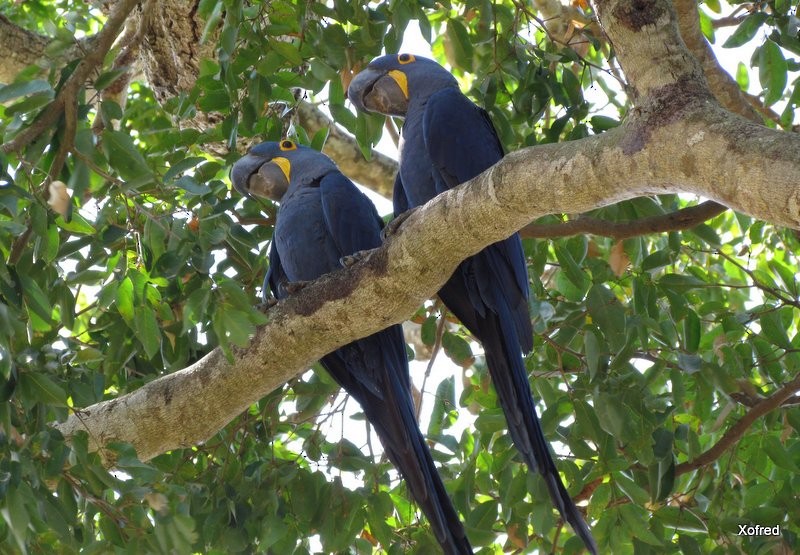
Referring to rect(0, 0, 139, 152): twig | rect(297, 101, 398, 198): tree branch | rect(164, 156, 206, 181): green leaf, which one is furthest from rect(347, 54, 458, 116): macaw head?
rect(0, 0, 139, 152): twig

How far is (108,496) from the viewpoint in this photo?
2180mm

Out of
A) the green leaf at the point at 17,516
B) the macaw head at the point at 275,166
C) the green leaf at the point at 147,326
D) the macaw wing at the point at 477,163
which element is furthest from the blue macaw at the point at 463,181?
the green leaf at the point at 17,516

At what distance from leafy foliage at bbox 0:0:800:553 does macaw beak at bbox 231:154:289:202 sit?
75 millimetres

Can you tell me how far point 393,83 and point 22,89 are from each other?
5.12 ft

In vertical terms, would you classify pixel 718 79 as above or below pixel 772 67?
above

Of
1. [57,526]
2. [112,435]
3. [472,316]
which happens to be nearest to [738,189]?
[472,316]

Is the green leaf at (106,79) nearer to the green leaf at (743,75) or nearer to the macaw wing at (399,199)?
the macaw wing at (399,199)

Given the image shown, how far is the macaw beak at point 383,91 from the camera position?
3334 millimetres

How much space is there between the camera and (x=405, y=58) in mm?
Result: 3391

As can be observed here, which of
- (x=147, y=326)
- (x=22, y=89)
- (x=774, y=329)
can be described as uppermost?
(x=22, y=89)

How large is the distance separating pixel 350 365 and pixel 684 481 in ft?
3.99

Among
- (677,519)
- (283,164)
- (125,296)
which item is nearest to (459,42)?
(283,164)

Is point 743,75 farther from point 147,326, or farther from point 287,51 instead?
point 147,326

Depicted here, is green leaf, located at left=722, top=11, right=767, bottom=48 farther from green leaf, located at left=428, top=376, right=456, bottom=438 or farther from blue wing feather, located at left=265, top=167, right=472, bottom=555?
green leaf, located at left=428, top=376, right=456, bottom=438
